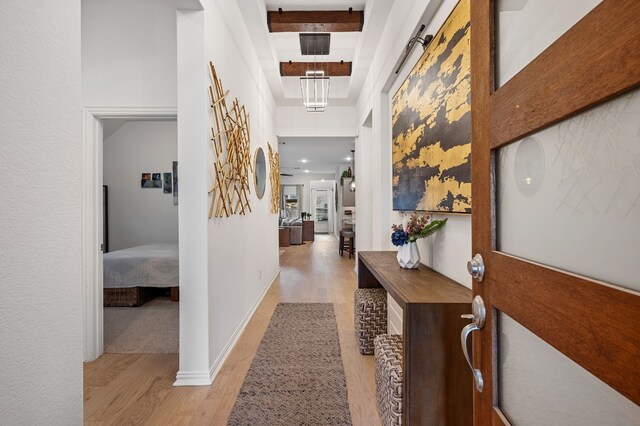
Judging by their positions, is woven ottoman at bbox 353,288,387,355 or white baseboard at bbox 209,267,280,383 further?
woven ottoman at bbox 353,288,387,355

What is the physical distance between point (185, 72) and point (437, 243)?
197cm

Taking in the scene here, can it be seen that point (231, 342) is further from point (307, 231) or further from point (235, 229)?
point (307, 231)

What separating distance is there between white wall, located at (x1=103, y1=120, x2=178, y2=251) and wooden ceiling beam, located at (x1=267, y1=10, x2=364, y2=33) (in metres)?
3.02

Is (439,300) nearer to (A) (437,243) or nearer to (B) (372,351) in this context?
(A) (437,243)

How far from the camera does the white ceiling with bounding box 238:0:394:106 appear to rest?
3.07 meters

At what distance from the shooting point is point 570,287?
0.56 m

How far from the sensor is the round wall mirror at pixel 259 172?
380cm

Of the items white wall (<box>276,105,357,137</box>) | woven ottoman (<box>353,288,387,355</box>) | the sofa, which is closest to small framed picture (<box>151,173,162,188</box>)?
white wall (<box>276,105,357,137</box>)

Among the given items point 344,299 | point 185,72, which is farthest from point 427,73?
point 344,299

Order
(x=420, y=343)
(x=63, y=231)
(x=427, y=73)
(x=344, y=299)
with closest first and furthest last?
(x=63, y=231) → (x=420, y=343) → (x=427, y=73) → (x=344, y=299)

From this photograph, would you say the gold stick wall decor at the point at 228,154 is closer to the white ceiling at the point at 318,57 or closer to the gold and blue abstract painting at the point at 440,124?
the white ceiling at the point at 318,57

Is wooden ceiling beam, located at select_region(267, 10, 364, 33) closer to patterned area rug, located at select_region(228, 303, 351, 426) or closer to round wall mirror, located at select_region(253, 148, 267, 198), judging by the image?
round wall mirror, located at select_region(253, 148, 267, 198)

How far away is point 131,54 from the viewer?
105 inches

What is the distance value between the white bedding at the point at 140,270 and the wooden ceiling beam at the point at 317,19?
301 cm
